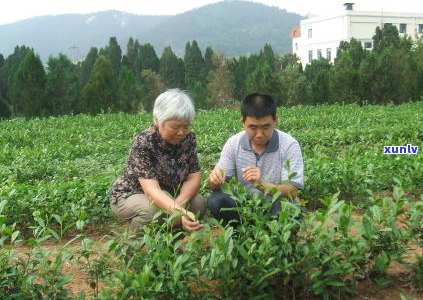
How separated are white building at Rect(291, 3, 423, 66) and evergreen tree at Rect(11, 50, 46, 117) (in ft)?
A: 114

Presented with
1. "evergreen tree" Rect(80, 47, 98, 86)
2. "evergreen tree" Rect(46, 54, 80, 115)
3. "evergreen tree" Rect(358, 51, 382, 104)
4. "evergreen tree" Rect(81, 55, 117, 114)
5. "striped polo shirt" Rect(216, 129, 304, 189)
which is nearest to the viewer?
"striped polo shirt" Rect(216, 129, 304, 189)

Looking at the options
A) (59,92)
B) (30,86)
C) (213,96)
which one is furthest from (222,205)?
(213,96)

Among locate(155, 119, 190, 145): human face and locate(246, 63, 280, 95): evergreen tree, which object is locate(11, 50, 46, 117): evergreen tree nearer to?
locate(246, 63, 280, 95): evergreen tree

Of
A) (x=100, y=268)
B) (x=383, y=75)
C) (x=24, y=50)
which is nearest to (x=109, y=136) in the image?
(x=100, y=268)

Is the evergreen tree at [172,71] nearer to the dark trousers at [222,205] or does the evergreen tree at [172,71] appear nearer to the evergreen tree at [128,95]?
the evergreen tree at [128,95]

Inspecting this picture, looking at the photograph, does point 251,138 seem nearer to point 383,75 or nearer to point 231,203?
point 231,203

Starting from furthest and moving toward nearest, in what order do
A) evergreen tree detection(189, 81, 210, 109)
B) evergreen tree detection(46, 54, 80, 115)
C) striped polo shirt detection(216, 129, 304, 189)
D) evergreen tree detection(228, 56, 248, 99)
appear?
1. evergreen tree detection(228, 56, 248, 99)
2. evergreen tree detection(189, 81, 210, 109)
3. evergreen tree detection(46, 54, 80, 115)
4. striped polo shirt detection(216, 129, 304, 189)

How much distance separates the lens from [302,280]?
7.80 feet

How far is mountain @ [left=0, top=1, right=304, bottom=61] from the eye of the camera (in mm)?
133000

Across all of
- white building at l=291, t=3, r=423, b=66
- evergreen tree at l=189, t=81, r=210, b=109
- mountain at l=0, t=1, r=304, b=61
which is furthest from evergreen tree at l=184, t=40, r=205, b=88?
mountain at l=0, t=1, r=304, b=61

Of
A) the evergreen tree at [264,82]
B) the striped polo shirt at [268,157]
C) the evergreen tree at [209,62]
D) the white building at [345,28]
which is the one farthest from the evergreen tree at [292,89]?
the white building at [345,28]

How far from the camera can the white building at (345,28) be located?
4819 centimetres

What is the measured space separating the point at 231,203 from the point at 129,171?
0.69 meters

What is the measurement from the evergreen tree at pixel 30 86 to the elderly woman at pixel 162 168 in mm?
16896
